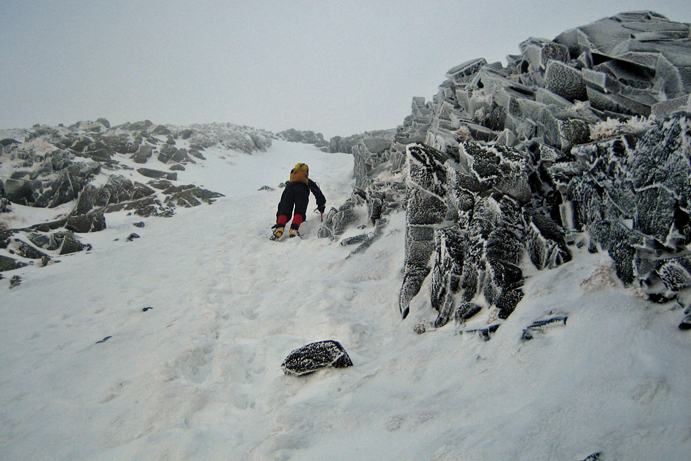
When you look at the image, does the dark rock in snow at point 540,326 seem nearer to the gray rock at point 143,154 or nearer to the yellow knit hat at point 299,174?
the yellow knit hat at point 299,174

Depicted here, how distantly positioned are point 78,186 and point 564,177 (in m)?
20.8

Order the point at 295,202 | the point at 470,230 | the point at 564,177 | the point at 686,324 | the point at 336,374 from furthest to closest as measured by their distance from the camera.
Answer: the point at 295,202, the point at 470,230, the point at 564,177, the point at 336,374, the point at 686,324

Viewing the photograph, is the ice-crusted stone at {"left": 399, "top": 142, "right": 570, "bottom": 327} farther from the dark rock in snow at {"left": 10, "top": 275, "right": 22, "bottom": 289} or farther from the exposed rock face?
the exposed rock face

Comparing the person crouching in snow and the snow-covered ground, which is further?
the person crouching in snow

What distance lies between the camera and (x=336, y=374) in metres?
4.60

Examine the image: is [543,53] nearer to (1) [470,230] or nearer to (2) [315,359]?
(1) [470,230]

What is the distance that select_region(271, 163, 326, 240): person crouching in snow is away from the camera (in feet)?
38.5

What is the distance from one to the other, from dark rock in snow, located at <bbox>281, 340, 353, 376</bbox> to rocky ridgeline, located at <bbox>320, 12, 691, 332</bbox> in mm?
1524

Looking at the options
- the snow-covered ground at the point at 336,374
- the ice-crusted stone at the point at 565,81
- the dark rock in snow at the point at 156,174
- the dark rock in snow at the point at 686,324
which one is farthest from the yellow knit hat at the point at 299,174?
the dark rock in snow at the point at 156,174

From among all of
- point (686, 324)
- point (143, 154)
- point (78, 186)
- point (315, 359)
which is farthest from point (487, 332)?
point (143, 154)

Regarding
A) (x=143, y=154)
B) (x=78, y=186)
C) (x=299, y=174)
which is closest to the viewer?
(x=299, y=174)

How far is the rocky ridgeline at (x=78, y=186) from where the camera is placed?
12.0m

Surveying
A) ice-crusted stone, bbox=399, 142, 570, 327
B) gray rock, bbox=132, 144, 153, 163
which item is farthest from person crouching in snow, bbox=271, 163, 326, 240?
gray rock, bbox=132, 144, 153, 163

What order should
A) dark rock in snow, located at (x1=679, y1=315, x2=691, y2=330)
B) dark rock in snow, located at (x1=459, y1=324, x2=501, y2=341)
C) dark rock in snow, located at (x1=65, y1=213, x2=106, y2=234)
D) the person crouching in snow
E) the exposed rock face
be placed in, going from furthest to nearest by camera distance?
the exposed rock face, dark rock in snow, located at (x1=65, y1=213, x2=106, y2=234), the person crouching in snow, dark rock in snow, located at (x1=459, y1=324, x2=501, y2=341), dark rock in snow, located at (x1=679, y1=315, x2=691, y2=330)
